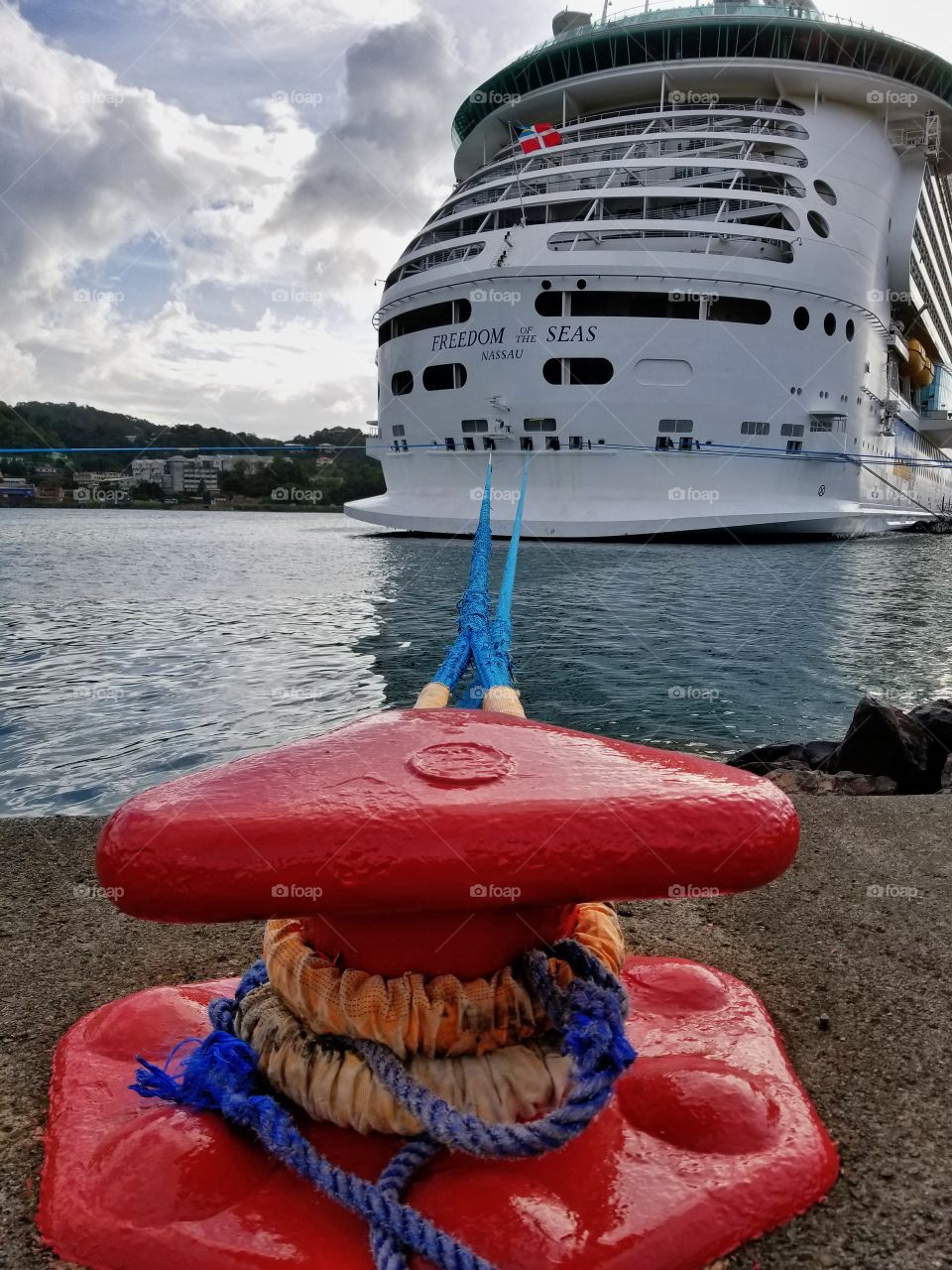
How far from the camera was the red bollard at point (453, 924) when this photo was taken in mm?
1193

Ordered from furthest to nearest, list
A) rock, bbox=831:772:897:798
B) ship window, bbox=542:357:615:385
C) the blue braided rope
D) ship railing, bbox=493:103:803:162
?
ship railing, bbox=493:103:803:162 → ship window, bbox=542:357:615:385 → rock, bbox=831:772:897:798 → the blue braided rope

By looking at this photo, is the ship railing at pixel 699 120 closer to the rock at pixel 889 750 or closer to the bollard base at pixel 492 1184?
the rock at pixel 889 750

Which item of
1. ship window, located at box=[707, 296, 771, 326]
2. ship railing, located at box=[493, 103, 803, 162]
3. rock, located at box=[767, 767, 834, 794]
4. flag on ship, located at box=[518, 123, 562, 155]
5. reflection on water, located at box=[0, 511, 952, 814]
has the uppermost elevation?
ship railing, located at box=[493, 103, 803, 162]

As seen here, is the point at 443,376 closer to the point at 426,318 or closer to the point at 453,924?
the point at 426,318

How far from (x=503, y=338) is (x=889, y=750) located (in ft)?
64.9

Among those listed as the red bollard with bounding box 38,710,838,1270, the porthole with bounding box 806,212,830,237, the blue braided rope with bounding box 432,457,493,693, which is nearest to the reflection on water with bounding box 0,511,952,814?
the blue braided rope with bounding box 432,457,493,693

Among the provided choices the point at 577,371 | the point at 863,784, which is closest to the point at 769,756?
the point at 863,784

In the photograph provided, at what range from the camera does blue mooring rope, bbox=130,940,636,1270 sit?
3.93ft

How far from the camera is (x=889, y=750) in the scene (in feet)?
18.4

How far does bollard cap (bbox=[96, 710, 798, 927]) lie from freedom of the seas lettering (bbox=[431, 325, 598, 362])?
23239mm

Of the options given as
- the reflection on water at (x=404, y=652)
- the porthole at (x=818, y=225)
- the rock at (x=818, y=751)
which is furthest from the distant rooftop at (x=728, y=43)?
the rock at (x=818, y=751)

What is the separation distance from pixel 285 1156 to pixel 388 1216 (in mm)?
196

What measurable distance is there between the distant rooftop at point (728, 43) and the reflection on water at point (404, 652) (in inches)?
671

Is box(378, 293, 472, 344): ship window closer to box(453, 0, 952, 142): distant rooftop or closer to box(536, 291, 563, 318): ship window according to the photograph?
box(536, 291, 563, 318): ship window
